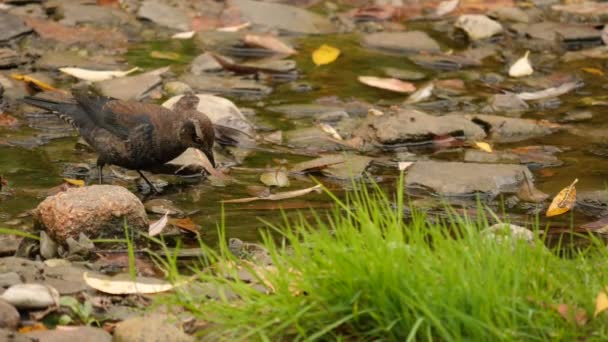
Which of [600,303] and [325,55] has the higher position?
[600,303]

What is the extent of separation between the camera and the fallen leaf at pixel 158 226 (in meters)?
5.69

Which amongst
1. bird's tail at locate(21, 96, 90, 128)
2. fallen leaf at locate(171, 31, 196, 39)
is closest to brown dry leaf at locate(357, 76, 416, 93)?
fallen leaf at locate(171, 31, 196, 39)

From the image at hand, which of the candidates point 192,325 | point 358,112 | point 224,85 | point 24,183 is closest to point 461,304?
point 192,325

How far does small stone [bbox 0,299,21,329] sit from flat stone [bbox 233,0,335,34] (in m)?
6.94

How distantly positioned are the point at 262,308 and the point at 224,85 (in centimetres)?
512

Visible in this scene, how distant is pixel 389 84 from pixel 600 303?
5.52 metres

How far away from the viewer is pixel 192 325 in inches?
166

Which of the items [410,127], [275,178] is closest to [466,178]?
[410,127]

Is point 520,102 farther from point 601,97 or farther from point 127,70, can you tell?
point 127,70

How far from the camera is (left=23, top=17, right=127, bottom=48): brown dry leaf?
394 inches

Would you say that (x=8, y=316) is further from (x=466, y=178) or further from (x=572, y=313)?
(x=466, y=178)

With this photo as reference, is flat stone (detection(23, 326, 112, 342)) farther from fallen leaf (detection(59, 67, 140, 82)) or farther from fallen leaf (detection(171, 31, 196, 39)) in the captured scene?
fallen leaf (detection(171, 31, 196, 39))

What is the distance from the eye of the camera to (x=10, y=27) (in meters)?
9.93

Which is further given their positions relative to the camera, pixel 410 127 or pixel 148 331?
pixel 410 127
